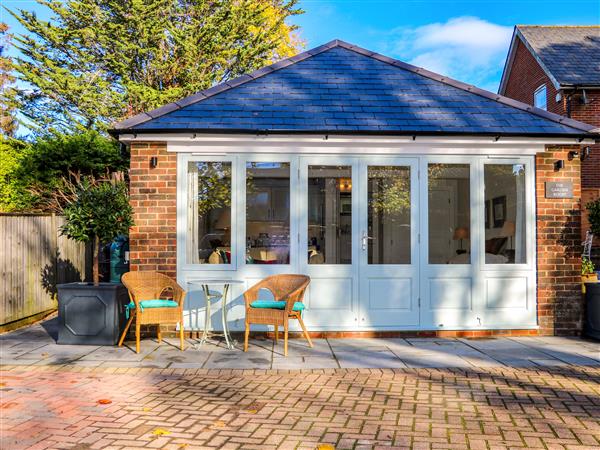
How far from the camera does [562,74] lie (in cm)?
1695

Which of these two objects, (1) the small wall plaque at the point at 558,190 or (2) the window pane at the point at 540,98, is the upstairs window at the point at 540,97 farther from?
(1) the small wall plaque at the point at 558,190

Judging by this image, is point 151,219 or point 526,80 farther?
point 526,80

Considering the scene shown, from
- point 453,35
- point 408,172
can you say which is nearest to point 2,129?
point 453,35

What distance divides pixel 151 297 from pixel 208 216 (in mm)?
1297

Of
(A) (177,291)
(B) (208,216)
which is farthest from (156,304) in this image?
(B) (208,216)

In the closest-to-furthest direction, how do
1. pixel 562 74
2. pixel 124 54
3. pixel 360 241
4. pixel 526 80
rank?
pixel 360 241 → pixel 562 74 → pixel 124 54 → pixel 526 80

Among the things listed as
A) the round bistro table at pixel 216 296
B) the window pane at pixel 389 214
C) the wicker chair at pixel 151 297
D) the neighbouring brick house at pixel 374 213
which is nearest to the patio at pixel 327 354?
the round bistro table at pixel 216 296

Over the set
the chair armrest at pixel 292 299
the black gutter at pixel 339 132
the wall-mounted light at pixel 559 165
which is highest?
the black gutter at pixel 339 132

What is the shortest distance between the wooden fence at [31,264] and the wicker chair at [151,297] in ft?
6.96

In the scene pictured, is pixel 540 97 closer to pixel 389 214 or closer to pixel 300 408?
pixel 389 214

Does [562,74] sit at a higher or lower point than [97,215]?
higher

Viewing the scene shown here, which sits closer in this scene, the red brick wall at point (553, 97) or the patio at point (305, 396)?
the patio at point (305, 396)

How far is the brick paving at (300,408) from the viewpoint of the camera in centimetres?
350

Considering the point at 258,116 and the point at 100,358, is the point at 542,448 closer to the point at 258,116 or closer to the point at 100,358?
the point at 100,358
